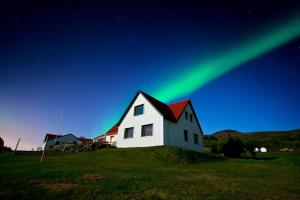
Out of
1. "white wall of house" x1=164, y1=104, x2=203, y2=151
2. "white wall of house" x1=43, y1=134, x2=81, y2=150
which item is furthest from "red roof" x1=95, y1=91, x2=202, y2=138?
"white wall of house" x1=43, y1=134, x2=81, y2=150

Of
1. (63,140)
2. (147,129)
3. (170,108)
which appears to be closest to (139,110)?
(147,129)

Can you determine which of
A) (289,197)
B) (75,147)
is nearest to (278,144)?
(289,197)

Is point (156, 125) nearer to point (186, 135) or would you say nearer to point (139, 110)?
point (139, 110)

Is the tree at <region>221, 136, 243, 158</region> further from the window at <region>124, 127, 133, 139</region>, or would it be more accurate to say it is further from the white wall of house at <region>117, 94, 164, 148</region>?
the window at <region>124, 127, 133, 139</region>

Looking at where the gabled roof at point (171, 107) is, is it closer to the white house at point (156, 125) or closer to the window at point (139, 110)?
the white house at point (156, 125)

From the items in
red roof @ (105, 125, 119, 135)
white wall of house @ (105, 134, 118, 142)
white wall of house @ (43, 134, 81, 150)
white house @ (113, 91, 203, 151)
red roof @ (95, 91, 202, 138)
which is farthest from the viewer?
white wall of house @ (43, 134, 81, 150)

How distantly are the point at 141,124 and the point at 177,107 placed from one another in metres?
7.36

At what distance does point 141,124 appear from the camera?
84.1 feet

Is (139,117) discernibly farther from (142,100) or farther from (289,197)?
(289,197)

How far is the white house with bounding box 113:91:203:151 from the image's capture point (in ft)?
77.7

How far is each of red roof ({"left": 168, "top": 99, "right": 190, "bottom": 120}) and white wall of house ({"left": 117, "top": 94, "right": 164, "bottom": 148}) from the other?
384 centimetres

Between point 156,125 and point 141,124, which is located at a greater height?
point 141,124

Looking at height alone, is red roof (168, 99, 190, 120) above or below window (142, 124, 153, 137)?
above

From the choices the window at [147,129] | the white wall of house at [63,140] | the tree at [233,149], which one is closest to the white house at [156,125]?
the window at [147,129]
